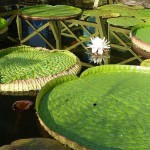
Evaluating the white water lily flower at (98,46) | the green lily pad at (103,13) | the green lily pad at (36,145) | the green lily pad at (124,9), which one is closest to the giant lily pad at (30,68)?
the white water lily flower at (98,46)

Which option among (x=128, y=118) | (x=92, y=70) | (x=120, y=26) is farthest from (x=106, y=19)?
(x=128, y=118)

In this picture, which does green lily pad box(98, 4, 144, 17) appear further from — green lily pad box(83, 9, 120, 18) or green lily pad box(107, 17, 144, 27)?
green lily pad box(107, 17, 144, 27)

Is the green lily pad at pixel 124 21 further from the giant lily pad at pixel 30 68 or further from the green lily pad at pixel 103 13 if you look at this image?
the giant lily pad at pixel 30 68

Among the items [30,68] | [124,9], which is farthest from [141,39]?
[124,9]

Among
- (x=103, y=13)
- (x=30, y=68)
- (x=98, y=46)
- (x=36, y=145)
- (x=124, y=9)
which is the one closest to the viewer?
(x=36, y=145)

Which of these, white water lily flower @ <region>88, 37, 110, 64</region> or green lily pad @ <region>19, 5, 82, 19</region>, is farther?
green lily pad @ <region>19, 5, 82, 19</region>

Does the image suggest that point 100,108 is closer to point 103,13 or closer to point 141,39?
point 141,39

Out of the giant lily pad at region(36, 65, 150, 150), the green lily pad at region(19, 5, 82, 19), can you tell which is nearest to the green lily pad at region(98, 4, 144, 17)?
the green lily pad at region(19, 5, 82, 19)

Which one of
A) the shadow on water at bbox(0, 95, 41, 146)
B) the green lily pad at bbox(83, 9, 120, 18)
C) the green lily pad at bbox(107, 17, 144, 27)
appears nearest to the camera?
the shadow on water at bbox(0, 95, 41, 146)
